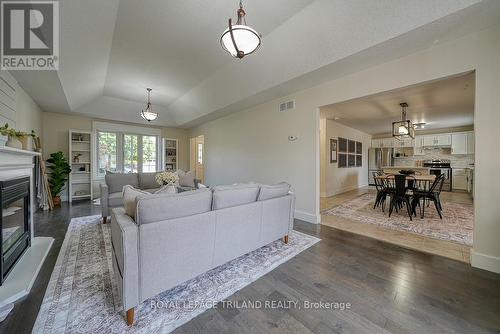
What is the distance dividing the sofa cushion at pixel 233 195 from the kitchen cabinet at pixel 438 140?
29.8 feet

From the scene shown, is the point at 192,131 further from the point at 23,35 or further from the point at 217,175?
the point at 23,35

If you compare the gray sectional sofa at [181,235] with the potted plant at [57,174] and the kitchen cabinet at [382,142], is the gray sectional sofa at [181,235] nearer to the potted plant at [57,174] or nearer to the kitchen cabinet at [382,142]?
the potted plant at [57,174]

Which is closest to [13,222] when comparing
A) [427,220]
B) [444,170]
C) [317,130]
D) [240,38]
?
[240,38]

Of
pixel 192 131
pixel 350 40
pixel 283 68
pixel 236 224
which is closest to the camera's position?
pixel 236 224

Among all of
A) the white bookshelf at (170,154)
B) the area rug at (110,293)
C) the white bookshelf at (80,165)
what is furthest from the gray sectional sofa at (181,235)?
the white bookshelf at (170,154)

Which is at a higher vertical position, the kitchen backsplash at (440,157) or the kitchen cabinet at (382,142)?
the kitchen cabinet at (382,142)

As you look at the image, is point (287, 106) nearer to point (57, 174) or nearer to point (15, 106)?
point (15, 106)

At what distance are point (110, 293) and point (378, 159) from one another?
10642 mm

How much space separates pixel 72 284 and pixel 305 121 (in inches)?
158

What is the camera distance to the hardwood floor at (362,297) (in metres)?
1.39

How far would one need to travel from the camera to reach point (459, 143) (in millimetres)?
7078

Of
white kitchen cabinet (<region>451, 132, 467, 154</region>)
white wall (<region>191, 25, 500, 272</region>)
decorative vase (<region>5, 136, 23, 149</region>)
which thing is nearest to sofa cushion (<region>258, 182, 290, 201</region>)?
white wall (<region>191, 25, 500, 272</region>)

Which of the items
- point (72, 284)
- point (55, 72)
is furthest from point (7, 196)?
point (55, 72)

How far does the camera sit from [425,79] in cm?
247
